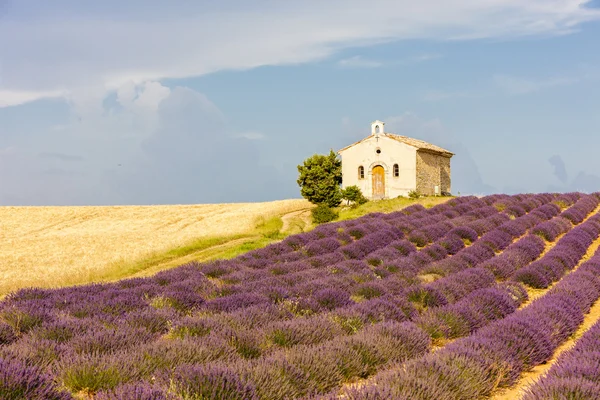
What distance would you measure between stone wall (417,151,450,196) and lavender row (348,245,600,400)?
26.6 m

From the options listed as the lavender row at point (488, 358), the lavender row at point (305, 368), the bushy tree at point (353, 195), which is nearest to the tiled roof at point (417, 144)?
the bushy tree at point (353, 195)

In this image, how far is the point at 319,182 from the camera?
36.7m

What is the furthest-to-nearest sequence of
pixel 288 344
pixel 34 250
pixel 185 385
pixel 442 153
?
pixel 442 153, pixel 34 250, pixel 288 344, pixel 185 385

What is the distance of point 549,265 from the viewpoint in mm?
12719

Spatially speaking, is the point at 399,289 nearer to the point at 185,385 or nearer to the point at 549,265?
the point at 549,265

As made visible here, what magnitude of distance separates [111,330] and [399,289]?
5.42 m

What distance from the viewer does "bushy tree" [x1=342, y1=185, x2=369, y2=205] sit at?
35.4 metres

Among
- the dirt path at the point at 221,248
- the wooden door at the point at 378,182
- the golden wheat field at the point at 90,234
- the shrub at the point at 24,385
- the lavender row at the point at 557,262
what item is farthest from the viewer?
the wooden door at the point at 378,182

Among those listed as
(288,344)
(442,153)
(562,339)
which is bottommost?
(562,339)

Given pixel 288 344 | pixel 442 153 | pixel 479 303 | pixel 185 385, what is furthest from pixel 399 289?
pixel 442 153

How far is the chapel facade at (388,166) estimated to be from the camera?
116 feet

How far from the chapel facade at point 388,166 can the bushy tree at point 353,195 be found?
1.09m

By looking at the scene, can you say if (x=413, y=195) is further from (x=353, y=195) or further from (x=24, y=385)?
(x=24, y=385)

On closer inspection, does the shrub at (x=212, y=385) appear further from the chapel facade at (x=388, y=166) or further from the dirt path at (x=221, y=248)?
the chapel facade at (x=388, y=166)
